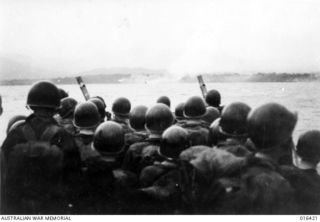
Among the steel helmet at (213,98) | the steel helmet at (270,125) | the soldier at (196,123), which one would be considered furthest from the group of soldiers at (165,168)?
the steel helmet at (213,98)

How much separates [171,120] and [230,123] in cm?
112

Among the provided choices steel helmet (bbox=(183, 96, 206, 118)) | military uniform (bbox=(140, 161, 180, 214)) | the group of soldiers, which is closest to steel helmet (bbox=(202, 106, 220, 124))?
steel helmet (bbox=(183, 96, 206, 118))

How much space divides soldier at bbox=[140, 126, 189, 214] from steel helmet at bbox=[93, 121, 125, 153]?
42 centimetres

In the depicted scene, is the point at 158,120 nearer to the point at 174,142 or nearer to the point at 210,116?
the point at 174,142

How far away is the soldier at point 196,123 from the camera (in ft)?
17.7

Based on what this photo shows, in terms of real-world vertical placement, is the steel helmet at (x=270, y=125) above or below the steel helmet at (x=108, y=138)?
above

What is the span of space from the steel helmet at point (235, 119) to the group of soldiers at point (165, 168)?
10 mm

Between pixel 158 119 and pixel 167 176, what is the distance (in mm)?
1125

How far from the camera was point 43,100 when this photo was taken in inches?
175

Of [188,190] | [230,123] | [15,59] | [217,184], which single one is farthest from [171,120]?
[15,59]

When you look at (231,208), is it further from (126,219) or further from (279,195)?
(126,219)

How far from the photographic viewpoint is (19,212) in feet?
14.6

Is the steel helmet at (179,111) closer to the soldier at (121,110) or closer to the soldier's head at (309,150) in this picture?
the soldier at (121,110)

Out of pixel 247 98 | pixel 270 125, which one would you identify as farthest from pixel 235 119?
pixel 247 98
